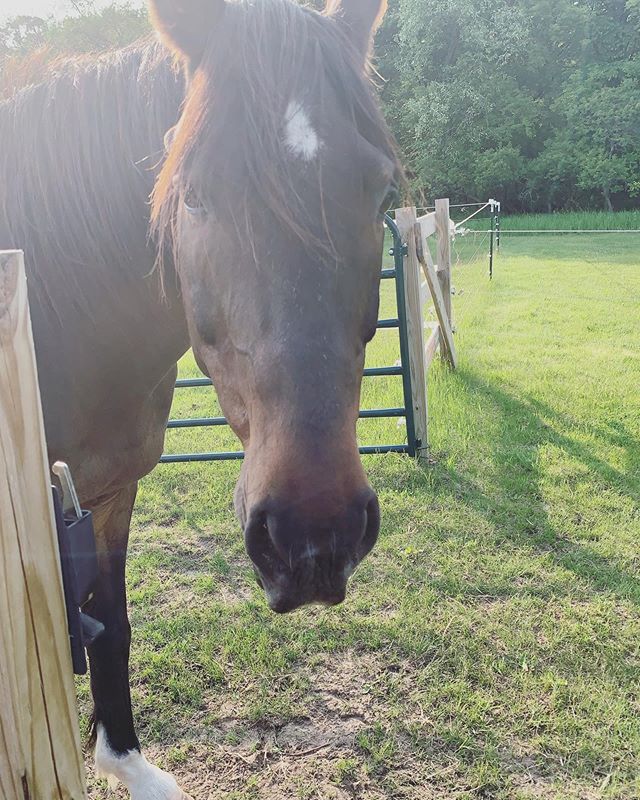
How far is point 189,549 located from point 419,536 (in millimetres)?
1360

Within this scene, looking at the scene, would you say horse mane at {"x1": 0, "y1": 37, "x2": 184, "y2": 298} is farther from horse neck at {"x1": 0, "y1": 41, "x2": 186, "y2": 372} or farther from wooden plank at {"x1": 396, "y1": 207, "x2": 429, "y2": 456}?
wooden plank at {"x1": 396, "y1": 207, "x2": 429, "y2": 456}

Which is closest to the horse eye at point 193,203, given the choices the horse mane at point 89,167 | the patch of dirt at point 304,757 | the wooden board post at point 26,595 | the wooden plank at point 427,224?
the horse mane at point 89,167

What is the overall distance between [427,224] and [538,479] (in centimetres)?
236

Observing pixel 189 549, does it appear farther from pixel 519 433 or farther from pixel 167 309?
pixel 519 433

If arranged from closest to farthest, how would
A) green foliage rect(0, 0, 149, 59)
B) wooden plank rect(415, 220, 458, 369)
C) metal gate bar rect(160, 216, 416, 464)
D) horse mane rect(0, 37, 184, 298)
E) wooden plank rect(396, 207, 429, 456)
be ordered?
horse mane rect(0, 37, 184, 298) < green foliage rect(0, 0, 149, 59) < metal gate bar rect(160, 216, 416, 464) < wooden plank rect(396, 207, 429, 456) < wooden plank rect(415, 220, 458, 369)

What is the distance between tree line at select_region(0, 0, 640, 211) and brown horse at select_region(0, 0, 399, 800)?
26.0 m

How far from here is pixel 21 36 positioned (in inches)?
195

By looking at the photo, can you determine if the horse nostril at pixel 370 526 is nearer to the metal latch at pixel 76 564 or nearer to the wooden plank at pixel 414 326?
the metal latch at pixel 76 564

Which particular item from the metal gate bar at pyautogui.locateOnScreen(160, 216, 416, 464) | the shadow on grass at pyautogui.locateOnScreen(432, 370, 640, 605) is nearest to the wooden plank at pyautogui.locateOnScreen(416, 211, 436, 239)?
the metal gate bar at pyautogui.locateOnScreen(160, 216, 416, 464)

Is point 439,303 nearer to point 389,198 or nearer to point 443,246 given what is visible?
point 443,246

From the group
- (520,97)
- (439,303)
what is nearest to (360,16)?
(439,303)

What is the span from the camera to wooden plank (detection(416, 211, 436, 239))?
469 centimetres

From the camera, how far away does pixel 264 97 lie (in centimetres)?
117

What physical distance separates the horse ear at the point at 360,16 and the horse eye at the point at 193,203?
0.68m
